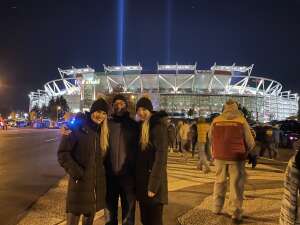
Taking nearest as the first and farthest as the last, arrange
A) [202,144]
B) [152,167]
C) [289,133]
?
[152,167] < [202,144] < [289,133]

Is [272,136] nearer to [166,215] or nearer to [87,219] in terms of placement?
[166,215]

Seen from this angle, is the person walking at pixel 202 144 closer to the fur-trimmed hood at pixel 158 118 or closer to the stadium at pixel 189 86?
the fur-trimmed hood at pixel 158 118

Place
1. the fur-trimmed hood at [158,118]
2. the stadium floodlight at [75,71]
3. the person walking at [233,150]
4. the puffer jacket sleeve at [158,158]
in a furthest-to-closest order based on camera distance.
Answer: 1. the stadium floodlight at [75,71]
2. the person walking at [233,150]
3. the fur-trimmed hood at [158,118]
4. the puffer jacket sleeve at [158,158]

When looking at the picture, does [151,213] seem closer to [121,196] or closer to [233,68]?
[121,196]

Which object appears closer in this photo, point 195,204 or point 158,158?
→ point 158,158

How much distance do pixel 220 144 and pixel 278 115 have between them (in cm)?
13284

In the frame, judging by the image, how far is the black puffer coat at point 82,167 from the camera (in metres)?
4.70

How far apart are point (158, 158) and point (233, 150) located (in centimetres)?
A: 240

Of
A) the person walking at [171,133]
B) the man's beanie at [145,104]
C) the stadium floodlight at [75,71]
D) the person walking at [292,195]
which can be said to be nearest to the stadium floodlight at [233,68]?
the stadium floodlight at [75,71]

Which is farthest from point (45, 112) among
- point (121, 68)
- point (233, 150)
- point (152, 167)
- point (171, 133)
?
point (152, 167)

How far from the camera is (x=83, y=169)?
4.73m

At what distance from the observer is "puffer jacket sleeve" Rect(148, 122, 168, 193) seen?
4758 millimetres

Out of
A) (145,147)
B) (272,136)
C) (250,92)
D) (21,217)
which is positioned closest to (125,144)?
(145,147)

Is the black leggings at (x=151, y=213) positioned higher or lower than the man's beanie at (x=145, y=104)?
lower
